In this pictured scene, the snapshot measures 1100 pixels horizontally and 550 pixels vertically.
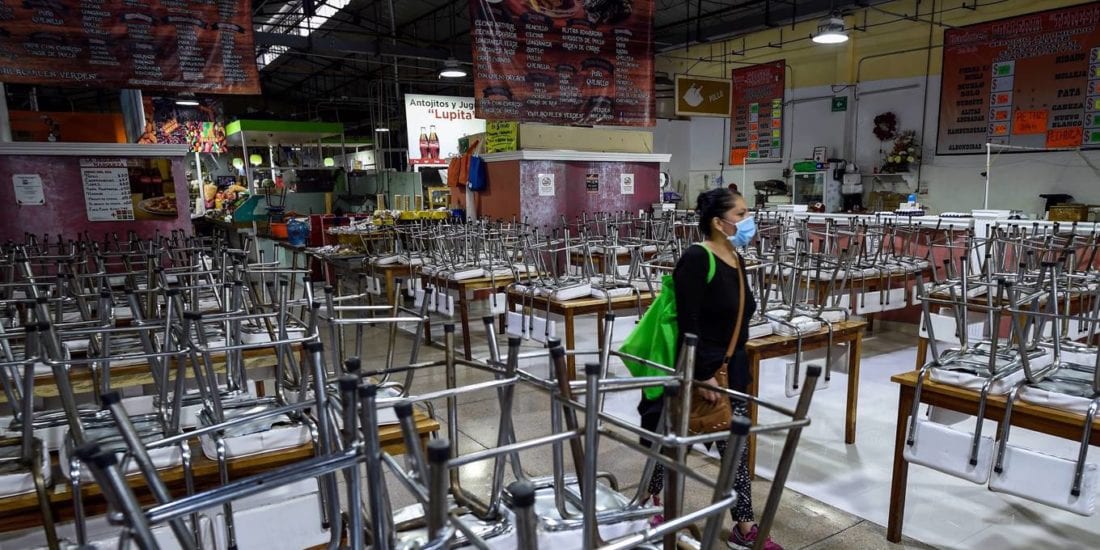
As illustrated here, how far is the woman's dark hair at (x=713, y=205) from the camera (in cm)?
245

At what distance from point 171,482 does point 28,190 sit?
5.81 meters

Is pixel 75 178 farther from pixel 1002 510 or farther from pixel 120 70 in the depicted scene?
pixel 1002 510

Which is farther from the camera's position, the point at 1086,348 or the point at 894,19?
the point at 894,19

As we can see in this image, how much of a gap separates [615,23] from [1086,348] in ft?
16.6

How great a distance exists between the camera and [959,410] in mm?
2260

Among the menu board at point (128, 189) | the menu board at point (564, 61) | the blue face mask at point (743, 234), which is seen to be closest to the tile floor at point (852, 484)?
the blue face mask at point (743, 234)

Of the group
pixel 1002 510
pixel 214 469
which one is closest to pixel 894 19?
pixel 1002 510

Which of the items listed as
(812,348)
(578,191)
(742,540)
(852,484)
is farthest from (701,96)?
(742,540)

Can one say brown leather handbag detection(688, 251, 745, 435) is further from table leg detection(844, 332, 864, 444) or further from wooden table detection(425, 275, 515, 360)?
wooden table detection(425, 275, 515, 360)

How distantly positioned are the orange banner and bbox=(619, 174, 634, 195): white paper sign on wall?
5.31 metres

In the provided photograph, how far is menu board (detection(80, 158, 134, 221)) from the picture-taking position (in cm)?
630

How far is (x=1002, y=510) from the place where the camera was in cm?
283

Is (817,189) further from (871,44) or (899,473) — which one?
(899,473)

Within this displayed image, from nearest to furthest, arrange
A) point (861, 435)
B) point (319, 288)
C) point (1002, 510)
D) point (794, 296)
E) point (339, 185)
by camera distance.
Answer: point (1002, 510)
point (794, 296)
point (861, 435)
point (319, 288)
point (339, 185)
